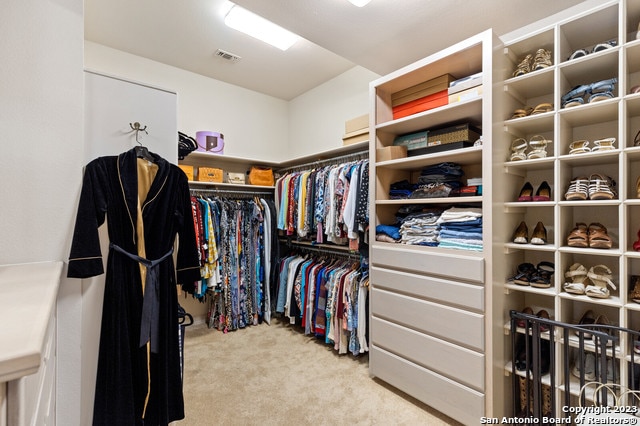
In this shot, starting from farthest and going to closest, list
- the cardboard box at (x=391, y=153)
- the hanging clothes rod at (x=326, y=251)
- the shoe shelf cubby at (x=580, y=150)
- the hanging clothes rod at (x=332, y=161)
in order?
the hanging clothes rod at (x=326, y=251)
the hanging clothes rod at (x=332, y=161)
the cardboard box at (x=391, y=153)
the shoe shelf cubby at (x=580, y=150)

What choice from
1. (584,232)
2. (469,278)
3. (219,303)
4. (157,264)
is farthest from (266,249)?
(584,232)

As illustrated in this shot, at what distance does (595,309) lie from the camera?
1.70 m

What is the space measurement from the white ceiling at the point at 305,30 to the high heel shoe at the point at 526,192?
1052 millimetres

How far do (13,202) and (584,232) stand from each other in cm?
259

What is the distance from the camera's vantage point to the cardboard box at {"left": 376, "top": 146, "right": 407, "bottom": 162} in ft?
7.19

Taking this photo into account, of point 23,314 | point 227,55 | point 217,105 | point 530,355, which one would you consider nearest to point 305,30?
point 227,55

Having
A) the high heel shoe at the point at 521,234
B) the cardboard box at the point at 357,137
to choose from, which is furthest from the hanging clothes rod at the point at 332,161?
the high heel shoe at the point at 521,234

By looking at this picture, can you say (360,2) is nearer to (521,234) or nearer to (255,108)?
(521,234)

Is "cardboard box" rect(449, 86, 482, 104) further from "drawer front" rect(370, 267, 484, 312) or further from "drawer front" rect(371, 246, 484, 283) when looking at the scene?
"drawer front" rect(370, 267, 484, 312)

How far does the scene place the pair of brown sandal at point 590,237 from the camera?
1457 millimetres

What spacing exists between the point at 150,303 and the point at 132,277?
0.15 metres

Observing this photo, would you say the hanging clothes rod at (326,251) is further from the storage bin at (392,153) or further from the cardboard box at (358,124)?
the cardboard box at (358,124)

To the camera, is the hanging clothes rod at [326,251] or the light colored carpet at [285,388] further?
the hanging clothes rod at [326,251]

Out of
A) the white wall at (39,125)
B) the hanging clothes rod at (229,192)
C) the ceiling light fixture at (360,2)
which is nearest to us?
the white wall at (39,125)
